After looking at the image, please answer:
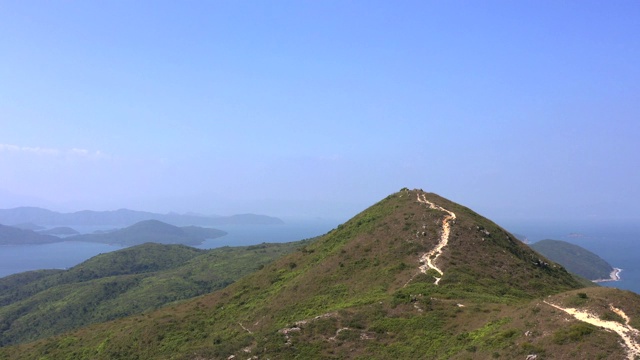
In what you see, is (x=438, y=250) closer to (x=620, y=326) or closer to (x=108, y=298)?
(x=620, y=326)

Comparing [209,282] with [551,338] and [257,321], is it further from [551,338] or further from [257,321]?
[551,338]

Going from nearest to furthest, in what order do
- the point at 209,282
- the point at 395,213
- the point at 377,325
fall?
the point at 377,325, the point at 395,213, the point at 209,282

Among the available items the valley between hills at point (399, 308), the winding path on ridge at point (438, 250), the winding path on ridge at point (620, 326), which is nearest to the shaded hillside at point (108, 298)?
the valley between hills at point (399, 308)

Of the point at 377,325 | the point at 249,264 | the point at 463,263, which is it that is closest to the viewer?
the point at 377,325

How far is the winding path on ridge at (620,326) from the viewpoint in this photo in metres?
23.6

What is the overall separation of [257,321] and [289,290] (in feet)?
23.9

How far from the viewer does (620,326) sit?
26.8 metres

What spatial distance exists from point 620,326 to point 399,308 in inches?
749

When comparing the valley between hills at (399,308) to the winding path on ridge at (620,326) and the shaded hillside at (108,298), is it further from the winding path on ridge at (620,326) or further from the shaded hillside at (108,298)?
the shaded hillside at (108,298)

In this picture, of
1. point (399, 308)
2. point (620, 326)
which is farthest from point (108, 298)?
point (620, 326)

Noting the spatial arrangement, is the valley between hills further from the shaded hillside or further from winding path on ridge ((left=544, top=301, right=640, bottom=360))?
the shaded hillside

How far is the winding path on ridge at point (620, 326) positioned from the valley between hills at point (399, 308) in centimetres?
7

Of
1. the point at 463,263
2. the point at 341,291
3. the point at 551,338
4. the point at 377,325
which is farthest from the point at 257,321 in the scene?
the point at 551,338

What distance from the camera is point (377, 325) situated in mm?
38688
